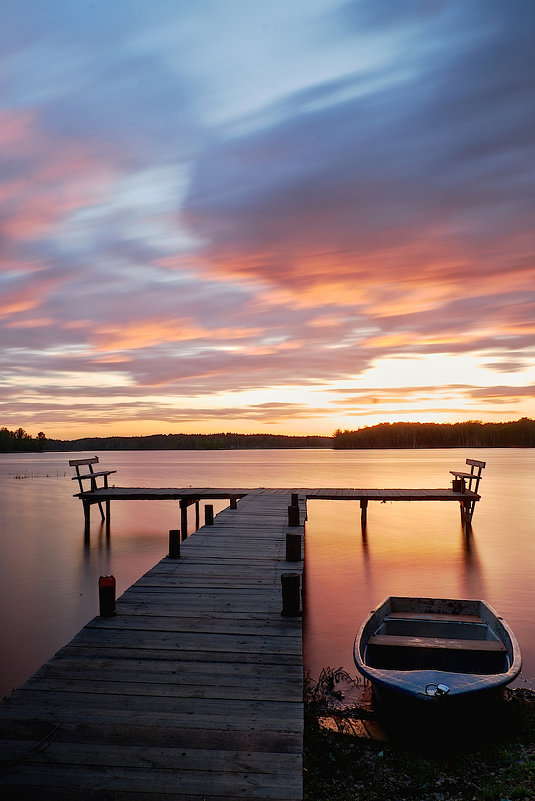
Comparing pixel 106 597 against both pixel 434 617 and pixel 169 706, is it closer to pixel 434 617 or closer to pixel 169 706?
pixel 169 706

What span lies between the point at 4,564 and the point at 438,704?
19605mm

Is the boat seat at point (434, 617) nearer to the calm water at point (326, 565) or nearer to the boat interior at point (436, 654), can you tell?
the boat interior at point (436, 654)

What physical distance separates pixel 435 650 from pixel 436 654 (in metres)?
0.10

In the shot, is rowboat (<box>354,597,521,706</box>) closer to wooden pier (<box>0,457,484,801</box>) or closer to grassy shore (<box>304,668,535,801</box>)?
grassy shore (<box>304,668,535,801</box>)

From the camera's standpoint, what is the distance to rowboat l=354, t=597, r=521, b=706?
6.92 m

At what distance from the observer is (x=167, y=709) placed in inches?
209

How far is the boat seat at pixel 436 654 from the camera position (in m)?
8.70

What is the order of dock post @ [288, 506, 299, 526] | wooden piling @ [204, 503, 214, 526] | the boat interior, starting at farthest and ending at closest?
1. wooden piling @ [204, 503, 214, 526]
2. dock post @ [288, 506, 299, 526]
3. the boat interior

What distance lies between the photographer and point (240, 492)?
79.5 ft

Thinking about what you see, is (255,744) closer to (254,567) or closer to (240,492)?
(254,567)

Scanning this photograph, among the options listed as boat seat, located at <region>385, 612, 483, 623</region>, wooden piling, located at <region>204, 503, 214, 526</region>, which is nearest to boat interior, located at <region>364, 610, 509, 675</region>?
boat seat, located at <region>385, 612, 483, 623</region>

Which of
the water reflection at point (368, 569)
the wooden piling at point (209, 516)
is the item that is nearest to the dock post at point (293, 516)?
the wooden piling at point (209, 516)

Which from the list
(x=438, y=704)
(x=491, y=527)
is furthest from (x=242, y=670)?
(x=491, y=527)

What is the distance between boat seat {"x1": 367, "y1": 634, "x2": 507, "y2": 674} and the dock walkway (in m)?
1.90
